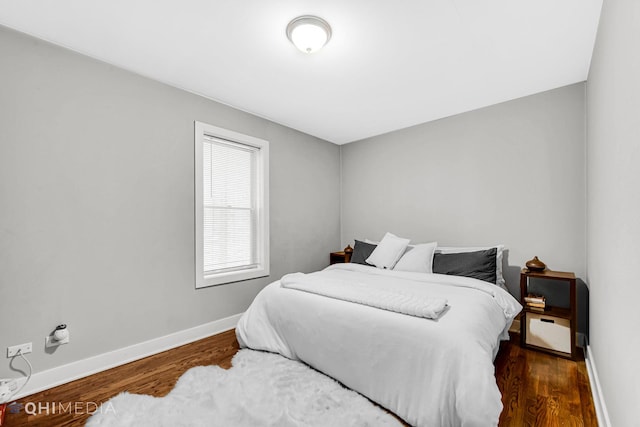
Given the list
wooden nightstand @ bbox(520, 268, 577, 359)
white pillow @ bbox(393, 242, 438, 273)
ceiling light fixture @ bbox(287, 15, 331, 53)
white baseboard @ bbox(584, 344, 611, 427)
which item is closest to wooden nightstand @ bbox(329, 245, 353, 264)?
white pillow @ bbox(393, 242, 438, 273)

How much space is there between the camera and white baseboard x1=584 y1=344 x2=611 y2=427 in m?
1.65

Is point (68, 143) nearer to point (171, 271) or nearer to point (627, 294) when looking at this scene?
point (171, 271)

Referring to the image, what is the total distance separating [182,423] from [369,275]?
203cm

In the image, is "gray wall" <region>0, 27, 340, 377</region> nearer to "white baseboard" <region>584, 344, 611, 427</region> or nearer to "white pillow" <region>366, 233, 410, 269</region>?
"white pillow" <region>366, 233, 410, 269</region>

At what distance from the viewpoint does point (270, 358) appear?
249 centimetres

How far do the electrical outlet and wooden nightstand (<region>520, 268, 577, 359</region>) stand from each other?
13.0ft

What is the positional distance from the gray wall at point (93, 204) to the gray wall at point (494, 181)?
2.27 meters

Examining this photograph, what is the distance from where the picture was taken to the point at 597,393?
1893 millimetres

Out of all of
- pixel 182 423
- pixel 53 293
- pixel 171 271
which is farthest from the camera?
pixel 171 271

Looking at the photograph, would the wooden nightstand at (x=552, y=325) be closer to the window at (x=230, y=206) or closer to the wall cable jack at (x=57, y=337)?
the window at (x=230, y=206)

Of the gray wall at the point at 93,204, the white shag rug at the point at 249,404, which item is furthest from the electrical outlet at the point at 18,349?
the white shag rug at the point at 249,404

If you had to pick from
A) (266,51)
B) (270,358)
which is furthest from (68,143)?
(270,358)

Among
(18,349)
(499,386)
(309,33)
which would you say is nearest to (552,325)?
(499,386)

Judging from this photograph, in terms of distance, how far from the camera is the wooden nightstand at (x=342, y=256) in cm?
433
